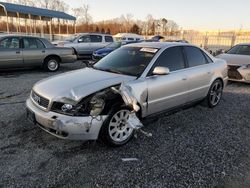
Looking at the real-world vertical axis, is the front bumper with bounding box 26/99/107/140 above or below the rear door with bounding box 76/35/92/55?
below

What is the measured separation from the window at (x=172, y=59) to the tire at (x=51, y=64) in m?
7.01

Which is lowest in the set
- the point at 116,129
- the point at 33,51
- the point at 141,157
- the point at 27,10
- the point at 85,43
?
the point at 141,157

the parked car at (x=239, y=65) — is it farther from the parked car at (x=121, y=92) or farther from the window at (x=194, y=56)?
the window at (x=194, y=56)

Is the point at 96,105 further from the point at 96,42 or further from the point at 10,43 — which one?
the point at 96,42

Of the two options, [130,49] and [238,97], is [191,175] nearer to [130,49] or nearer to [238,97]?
[130,49]

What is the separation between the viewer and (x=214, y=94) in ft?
19.1

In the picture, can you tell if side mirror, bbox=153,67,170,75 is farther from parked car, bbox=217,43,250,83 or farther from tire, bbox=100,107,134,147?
parked car, bbox=217,43,250,83

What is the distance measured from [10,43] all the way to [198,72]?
7260 mm

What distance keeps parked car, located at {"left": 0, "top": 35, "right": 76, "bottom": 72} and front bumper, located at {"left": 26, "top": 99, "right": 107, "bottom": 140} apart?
6.62 meters

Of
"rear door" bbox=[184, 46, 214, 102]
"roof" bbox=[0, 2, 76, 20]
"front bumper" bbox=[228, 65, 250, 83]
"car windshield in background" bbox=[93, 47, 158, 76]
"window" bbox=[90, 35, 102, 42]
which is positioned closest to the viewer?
"car windshield in background" bbox=[93, 47, 158, 76]

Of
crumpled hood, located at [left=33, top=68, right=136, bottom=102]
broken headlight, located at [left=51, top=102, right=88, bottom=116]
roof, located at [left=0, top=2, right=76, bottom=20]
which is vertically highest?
roof, located at [left=0, top=2, right=76, bottom=20]

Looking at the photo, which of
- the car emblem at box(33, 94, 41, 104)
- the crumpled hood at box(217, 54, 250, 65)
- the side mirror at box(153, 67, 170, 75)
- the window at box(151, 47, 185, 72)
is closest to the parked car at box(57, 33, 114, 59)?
the crumpled hood at box(217, 54, 250, 65)

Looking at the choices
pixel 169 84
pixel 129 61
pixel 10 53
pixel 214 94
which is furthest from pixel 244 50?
pixel 10 53

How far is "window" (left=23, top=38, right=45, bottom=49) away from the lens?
9461 millimetres
